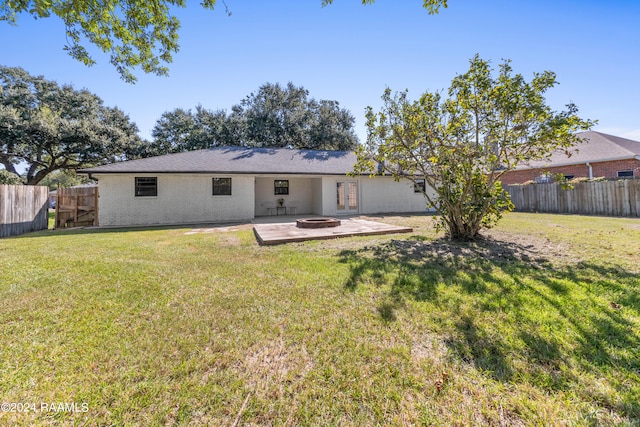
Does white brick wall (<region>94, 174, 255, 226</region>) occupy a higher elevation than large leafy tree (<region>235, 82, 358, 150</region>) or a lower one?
lower

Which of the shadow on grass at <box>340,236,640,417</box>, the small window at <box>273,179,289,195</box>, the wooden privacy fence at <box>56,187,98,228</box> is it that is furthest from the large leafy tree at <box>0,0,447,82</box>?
the small window at <box>273,179,289,195</box>

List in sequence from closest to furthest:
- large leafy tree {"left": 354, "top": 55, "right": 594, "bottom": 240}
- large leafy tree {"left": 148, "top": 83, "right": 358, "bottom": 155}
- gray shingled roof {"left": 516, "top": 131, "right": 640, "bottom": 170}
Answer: large leafy tree {"left": 354, "top": 55, "right": 594, "bottom": 240}
gray shingled roof {"left": 516, "top": 131, "right": 640, "bottom": 170}
large leafy tree {"left": 148, "top": 83, "right": 358, "bottom": 155}

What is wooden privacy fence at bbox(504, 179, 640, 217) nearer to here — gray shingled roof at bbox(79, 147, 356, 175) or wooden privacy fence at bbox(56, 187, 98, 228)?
gray shingled roof at bbox(79, 147, 356, 175)

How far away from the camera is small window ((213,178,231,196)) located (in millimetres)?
12680

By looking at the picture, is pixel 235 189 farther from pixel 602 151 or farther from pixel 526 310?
pixel 602 151

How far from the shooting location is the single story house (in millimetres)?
11383

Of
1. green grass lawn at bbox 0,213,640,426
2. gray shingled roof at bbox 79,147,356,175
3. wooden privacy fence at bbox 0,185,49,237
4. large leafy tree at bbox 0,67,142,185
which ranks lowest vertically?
green grass lawn at bbox 0,213,640,426

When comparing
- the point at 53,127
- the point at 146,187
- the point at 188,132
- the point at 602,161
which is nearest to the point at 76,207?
the point at 146,187

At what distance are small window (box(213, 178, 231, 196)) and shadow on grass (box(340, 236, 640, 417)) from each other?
946 centimetres

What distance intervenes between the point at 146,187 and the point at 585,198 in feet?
70.2

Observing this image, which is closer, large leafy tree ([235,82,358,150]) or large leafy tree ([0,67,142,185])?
large leafy tree ([0,67,142,185])

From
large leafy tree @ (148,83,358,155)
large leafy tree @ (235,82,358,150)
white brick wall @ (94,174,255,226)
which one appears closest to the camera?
white brick wall @ (94,174,255,226)

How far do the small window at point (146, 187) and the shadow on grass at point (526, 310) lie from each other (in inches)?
422

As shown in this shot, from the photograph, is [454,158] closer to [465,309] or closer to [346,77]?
[465,309]
